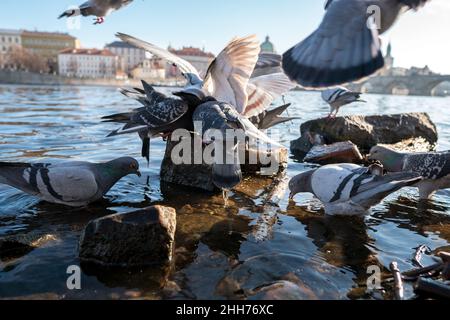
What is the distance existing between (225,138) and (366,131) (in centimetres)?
643

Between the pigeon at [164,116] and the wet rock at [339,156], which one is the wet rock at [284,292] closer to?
the pigeon at [164,116]

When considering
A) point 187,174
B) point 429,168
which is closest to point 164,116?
point 187,174

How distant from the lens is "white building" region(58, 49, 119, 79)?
113312 mm

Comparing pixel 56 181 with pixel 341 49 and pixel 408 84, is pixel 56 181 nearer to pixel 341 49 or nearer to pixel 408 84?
pixel 341 49

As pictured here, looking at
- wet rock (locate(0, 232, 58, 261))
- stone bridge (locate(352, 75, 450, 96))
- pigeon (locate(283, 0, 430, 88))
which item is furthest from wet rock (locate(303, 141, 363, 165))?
stone bridge (locate(352, 75, 450, 96))

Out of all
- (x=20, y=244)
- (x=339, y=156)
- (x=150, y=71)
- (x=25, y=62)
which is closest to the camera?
(x=20, y=244)

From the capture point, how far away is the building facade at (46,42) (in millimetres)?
120375

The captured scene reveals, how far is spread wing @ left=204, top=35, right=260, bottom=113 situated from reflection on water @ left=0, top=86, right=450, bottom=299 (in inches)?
57.3

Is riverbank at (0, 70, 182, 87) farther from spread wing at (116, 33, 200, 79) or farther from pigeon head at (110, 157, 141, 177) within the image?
pigeon head at (110, 157, 141, 177)

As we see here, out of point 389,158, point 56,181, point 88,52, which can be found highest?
point 88,52

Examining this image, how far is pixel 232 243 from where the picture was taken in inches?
130

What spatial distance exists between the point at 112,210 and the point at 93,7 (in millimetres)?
3071
